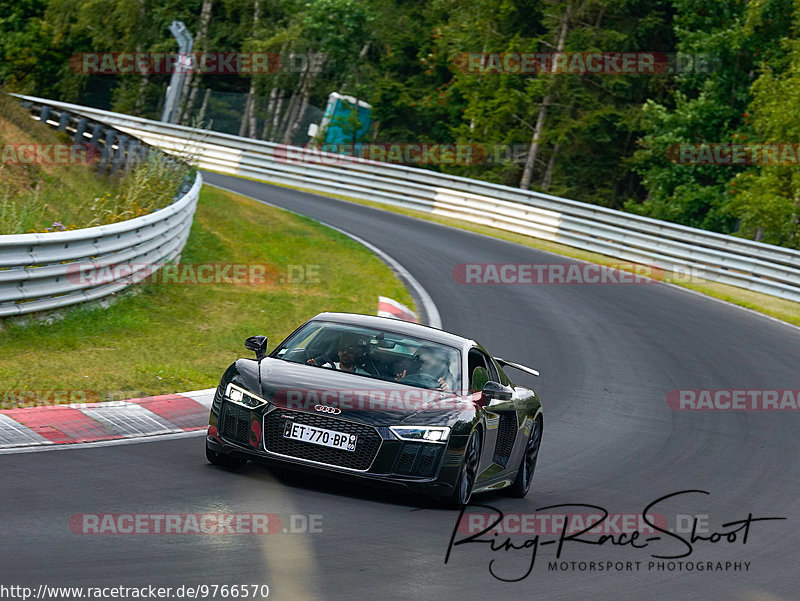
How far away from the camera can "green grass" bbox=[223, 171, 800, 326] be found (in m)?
25.1

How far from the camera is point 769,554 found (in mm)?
8594

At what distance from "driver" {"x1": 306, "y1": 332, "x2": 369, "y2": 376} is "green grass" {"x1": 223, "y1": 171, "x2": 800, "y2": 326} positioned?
16179 millimetres

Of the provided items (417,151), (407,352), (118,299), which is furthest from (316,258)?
(417,151)

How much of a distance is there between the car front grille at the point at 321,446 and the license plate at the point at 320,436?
0.02 metres

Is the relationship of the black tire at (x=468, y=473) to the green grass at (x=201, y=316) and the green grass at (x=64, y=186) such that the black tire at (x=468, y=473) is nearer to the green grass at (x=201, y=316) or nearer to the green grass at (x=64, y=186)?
the green grass at (x=201, y=316)

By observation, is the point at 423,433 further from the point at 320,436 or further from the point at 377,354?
the point at 377,354

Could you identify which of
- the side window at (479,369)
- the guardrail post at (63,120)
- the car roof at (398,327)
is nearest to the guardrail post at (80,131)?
the guardrail post at (63,120)

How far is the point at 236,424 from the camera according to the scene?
27.7 ft

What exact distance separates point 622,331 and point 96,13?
36.4 meters

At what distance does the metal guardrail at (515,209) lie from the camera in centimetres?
2786

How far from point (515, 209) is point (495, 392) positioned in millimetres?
24427

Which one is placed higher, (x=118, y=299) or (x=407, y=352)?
(x=407, y=352)

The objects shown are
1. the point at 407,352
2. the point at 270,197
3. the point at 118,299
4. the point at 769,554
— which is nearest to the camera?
the point at 769,554

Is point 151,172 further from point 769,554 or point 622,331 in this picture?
point 769,554
